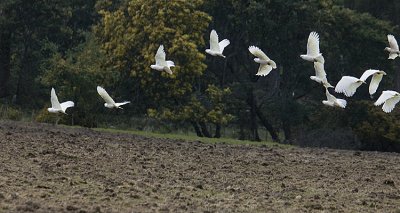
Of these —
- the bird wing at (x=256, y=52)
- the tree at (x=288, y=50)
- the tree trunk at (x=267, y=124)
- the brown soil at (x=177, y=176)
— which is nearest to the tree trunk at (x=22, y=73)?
the tree at (x=288, y=50)

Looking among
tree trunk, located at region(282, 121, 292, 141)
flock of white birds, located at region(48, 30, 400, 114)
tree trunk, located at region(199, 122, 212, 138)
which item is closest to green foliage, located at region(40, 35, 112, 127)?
tree trunk, located at region(199, 122, 212, 138)

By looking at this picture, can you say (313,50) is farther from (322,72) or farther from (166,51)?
(166,51)

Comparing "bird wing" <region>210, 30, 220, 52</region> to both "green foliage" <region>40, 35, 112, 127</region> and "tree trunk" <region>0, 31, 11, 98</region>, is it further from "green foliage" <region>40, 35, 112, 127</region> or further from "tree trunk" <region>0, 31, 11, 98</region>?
"tree trunk" <region>0, 31, 11, 98</region>

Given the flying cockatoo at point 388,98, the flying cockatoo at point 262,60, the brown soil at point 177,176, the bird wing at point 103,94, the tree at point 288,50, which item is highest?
the tree at point 288,50

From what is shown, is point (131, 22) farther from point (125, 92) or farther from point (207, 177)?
point (207, 177)

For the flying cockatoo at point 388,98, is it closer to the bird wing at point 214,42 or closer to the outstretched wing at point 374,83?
the outstretched wing at point 374,83

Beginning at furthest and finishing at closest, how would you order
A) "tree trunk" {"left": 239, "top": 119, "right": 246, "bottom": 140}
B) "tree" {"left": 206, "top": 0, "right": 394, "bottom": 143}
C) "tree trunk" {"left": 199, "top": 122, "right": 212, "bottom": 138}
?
"tree" {"left": 206, "top": 0, "right": 394, "bottom": 143}, "tree trunk" {"left": 239, "top": 119, "right": 246, "bottom": 140}, "tree trunk" {"left": 199, "top": 122, "right": 212, "bottom": 138}

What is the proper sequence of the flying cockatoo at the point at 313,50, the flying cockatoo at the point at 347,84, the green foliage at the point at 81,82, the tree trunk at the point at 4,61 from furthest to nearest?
the tree trunk at the point at 4,61, the green foliage at the point at 81,82, the flying cockatoo at the point at 313,50, the flying cockatoo at the point at 347,84

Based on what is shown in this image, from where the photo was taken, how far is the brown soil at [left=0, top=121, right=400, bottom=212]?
1247 centimetres

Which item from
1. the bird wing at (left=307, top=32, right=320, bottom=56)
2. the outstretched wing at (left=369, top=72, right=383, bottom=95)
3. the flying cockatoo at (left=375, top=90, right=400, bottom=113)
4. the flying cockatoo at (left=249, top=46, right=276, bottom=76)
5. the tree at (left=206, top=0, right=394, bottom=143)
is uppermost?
the tree at (left=206, top=0, right=394, bottom=143)

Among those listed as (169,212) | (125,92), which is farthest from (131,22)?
(169,212)

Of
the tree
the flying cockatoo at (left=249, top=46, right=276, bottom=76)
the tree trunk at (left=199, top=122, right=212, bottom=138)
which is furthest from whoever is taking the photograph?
the tree

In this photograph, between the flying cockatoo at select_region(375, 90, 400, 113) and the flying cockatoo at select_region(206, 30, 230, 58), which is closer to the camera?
the flying cockatoo at select_region(375, 90, 400, 113)

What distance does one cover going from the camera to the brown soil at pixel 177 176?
12469 millimetres
